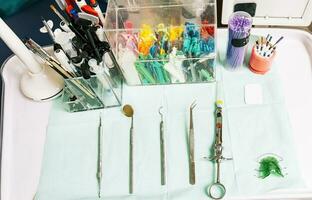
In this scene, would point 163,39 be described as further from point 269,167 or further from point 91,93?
point 269,167

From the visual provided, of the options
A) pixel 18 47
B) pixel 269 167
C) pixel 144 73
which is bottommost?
pixel 269 167

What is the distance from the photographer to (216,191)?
60 centimetres

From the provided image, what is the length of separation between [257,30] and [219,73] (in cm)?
15

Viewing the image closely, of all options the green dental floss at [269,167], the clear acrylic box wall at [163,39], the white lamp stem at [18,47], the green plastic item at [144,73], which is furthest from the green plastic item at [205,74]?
the white lamp stem at [18,47]

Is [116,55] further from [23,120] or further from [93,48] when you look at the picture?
[23,120]

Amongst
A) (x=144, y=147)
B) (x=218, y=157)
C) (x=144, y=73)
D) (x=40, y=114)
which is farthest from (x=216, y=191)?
(x=40, y=114)

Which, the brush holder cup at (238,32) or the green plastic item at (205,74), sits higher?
the brush holder cup at (238,32)

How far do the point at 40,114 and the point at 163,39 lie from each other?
0.33m

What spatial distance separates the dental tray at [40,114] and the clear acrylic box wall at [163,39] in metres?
0.04

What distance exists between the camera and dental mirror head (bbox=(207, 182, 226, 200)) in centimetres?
60

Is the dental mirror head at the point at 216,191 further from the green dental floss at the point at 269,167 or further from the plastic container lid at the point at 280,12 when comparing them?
the plastic container lid at the point at 280,12

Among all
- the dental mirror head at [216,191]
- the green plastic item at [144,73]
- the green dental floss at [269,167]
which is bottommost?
the green dental floss at [269,167]

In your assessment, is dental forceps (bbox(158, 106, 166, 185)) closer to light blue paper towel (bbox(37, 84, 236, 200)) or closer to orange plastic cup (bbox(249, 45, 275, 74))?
light blue paper towel (bbox(37, 84, 236, 200))

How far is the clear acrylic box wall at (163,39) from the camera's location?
0.67m
